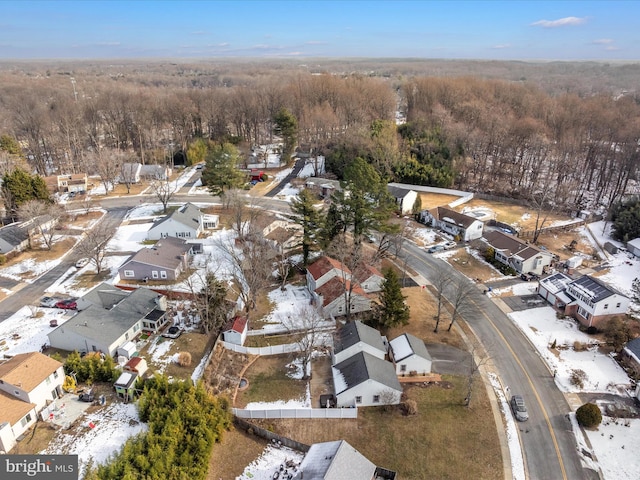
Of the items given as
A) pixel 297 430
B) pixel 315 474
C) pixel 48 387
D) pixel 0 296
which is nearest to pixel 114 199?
pixel 0 296

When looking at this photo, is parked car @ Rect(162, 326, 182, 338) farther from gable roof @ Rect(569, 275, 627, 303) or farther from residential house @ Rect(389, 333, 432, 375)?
gable roof @ Rect(569, 275, 627, 303)

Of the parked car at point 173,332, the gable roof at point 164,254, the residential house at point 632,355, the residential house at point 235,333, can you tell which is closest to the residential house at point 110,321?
the parked car at point 173,332

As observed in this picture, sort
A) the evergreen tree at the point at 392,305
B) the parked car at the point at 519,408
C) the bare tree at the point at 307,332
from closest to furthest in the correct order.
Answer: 1. the parked car at the point at 519,408
2. the bare tree at the point at 307,332
3. the evergreen tree at the point at 392,305

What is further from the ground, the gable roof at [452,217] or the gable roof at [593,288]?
the gable roof at [593,288]

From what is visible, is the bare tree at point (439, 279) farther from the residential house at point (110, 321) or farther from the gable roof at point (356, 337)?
the residential house at point (110, 321)

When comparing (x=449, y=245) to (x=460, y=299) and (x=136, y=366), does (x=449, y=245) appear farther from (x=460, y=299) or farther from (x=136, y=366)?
(x=136, y=366)

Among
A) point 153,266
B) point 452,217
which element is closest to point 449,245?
point 452,217

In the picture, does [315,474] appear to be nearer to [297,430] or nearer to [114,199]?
[297,430]
